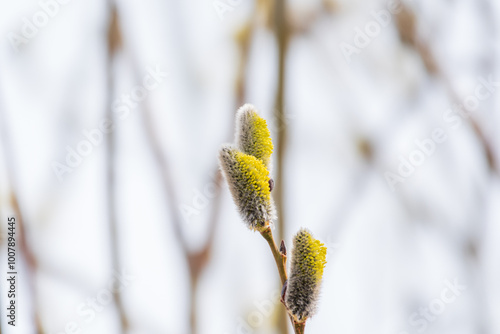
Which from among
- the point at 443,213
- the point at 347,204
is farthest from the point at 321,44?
the point at 443,213

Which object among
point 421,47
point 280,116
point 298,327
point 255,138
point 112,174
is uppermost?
point 421,47

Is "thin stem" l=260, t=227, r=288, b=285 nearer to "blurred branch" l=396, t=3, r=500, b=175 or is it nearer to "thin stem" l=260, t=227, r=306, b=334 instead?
"thin stem" l=260, t=227, r=306, b=334

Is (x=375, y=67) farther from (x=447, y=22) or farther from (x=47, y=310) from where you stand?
(x=47, y=310)

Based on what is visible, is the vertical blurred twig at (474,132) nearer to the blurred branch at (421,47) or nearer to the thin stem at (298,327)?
the blurred branch at (421,47)

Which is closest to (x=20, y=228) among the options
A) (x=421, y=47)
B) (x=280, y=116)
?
(x=280, y=116)

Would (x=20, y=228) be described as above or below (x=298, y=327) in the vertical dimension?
above

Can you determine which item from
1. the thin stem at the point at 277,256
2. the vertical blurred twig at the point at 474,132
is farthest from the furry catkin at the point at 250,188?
the vertical blurred twig at the point at 474,132

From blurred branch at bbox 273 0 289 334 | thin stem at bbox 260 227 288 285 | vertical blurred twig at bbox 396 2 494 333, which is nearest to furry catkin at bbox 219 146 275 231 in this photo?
thin stem at bbox 260 227 288 285

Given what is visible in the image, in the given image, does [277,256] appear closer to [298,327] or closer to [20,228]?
[298,327]
